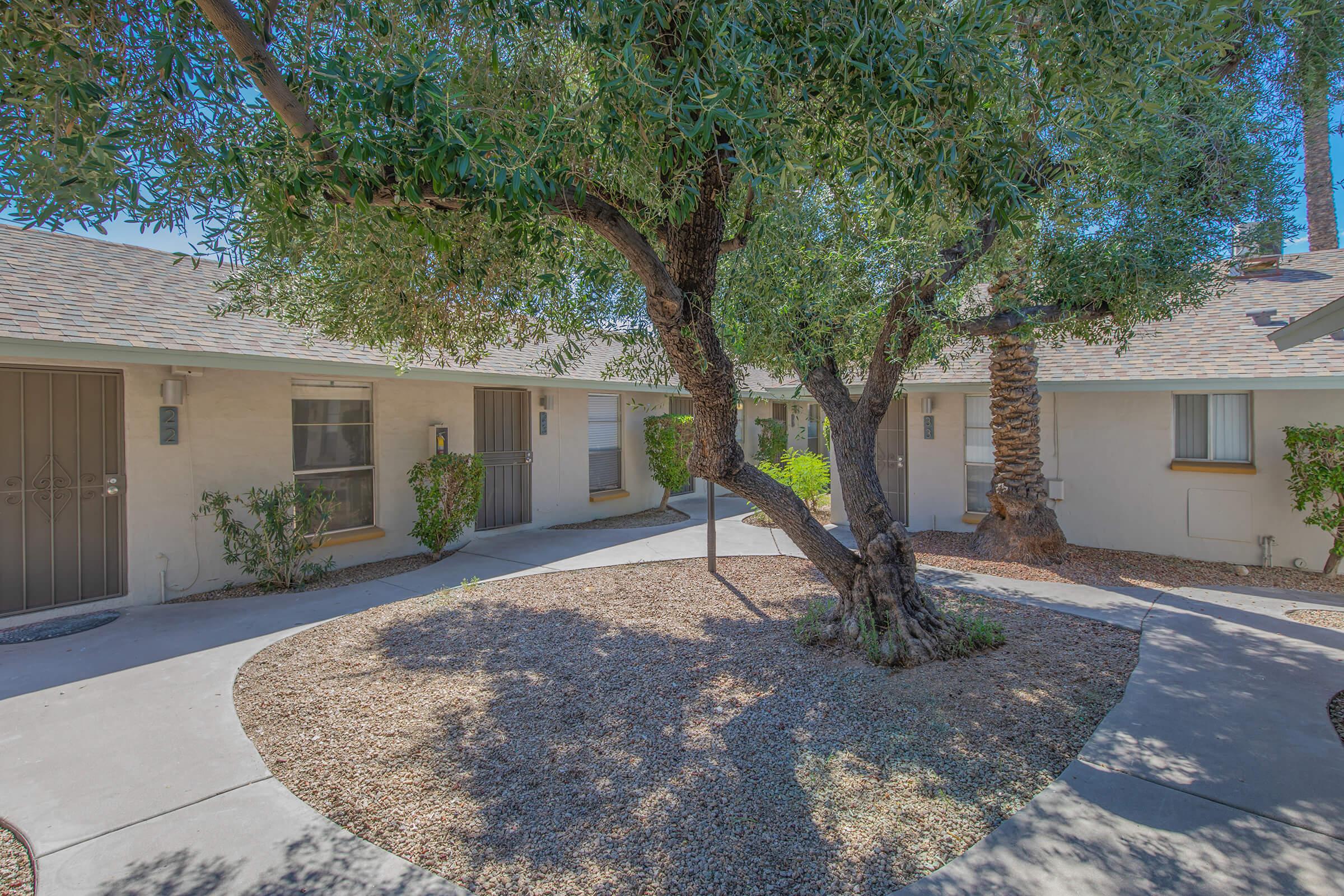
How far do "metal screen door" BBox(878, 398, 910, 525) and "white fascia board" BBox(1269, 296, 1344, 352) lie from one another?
6.50 meters

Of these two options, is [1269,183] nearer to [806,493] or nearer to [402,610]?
[806,493]

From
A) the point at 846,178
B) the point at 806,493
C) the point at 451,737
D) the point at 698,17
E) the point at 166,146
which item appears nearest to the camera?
the point at 698,17

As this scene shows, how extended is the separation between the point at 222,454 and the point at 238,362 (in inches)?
44.9

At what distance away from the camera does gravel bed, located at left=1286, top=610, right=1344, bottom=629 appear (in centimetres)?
594

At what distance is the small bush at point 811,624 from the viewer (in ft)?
17.9

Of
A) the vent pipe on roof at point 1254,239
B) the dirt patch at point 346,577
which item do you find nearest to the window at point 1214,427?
the vent pipe on roof at point 1254,239

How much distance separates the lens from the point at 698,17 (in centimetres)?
354

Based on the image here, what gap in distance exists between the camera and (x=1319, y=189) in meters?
11.4

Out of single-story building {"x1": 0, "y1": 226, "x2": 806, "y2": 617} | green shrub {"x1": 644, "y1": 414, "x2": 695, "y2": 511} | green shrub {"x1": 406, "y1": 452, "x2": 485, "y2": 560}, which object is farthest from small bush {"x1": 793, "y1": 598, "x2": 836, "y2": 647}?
green shrub {"x1": 644, "y1": 414, "x2": 695, "y2": 511}

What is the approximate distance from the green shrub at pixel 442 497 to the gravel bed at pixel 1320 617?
8814mm

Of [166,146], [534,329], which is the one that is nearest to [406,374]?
[534,329]

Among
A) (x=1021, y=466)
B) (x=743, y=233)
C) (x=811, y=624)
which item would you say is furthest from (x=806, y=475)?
(x=743, y=233)

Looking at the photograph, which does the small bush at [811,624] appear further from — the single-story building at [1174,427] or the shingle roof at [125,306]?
the single-story building at [1174,427]

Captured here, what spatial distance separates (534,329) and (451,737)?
12.5 feet
